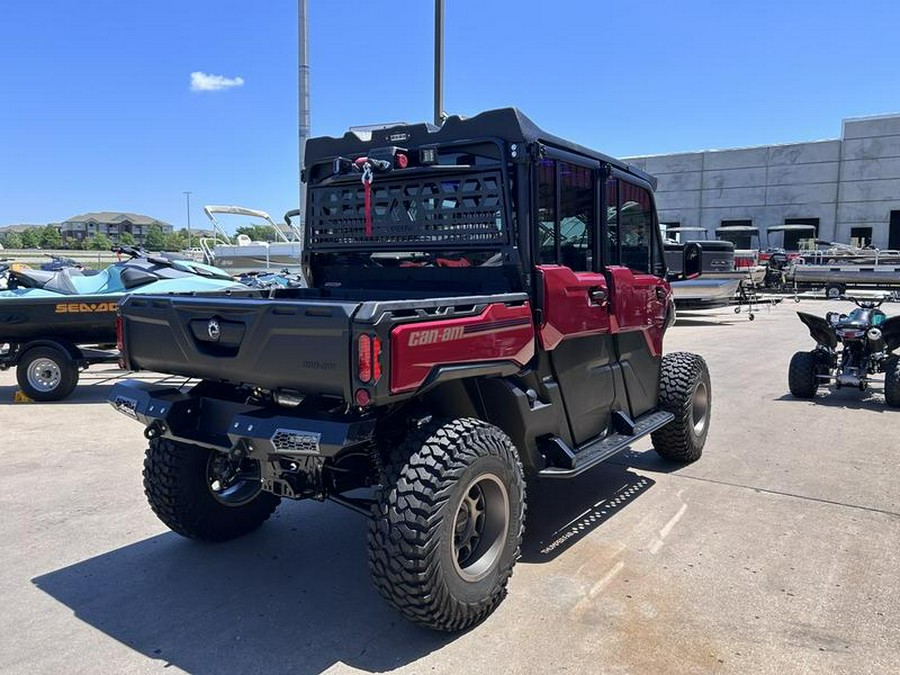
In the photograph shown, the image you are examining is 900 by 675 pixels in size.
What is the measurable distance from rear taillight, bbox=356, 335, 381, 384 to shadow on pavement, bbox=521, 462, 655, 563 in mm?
1834

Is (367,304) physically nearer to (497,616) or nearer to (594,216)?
(497,616)

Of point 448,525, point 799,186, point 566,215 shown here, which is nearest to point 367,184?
point 566,215

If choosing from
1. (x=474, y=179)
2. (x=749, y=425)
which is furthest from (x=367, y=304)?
(x=749, y=425)

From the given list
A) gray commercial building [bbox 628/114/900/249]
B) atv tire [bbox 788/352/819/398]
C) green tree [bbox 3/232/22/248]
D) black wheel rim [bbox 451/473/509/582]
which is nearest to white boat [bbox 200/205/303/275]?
atv tire [bbox 788/352/819/398]

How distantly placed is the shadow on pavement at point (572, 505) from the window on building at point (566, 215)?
166 centimetres

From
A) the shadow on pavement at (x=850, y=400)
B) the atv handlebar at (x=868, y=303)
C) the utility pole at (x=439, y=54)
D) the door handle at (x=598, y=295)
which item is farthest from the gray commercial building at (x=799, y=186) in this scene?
the door handle at (x=598, y=295)

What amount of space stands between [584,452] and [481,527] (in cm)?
108

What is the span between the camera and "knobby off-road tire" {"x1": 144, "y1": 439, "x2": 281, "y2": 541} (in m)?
4.14

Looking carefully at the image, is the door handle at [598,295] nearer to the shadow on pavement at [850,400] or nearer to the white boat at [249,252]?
the shadow on pavement at [850,400]

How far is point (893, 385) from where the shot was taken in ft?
27.1

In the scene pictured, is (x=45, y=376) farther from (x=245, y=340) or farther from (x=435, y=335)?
(x=435, y=335)

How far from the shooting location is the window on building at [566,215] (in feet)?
13.7

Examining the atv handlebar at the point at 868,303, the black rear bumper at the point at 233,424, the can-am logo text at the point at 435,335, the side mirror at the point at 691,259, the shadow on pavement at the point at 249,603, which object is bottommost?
the shadow on pavement at the point at 249,603

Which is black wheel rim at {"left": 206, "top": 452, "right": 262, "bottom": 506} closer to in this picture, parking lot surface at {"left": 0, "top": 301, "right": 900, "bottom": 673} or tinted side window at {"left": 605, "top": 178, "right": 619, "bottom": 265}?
parking lot surface at {"left": 0, "top": 301, "right": 900, "bottom": 673}
